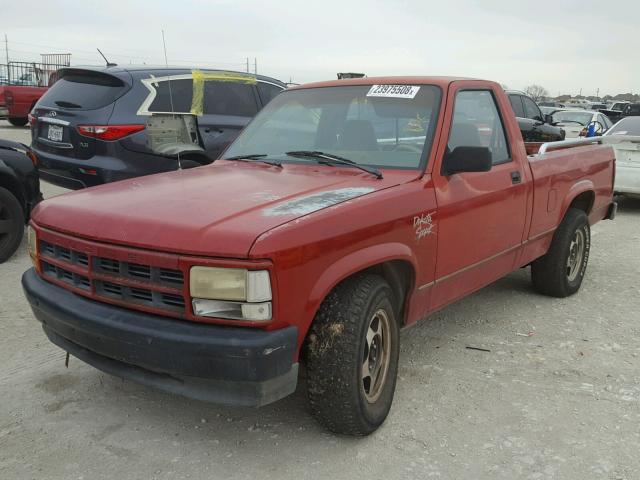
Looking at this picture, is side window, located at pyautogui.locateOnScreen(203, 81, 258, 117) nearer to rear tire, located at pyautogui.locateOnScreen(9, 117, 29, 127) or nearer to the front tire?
the front tire

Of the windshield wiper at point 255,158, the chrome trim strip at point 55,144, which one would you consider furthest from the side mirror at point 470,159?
the chrome trim strip at point 55,144

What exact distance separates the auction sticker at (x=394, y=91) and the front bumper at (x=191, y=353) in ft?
6.14

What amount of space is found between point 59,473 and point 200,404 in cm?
81

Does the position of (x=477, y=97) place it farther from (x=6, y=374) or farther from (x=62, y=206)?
(x=6, y=374)

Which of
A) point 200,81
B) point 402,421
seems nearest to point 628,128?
point 200,81

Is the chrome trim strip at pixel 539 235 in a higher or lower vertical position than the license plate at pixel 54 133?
lower

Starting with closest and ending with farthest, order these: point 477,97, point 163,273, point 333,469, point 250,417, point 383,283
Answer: point 163,273 < point 333,469 < point 383,283 < point 250,417 < point 477,97

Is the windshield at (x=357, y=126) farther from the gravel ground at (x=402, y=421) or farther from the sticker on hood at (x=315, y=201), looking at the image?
the gravel ground at (x=402, y=421)

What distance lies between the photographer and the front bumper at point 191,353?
7.91ft

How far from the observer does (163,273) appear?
8.34 ft

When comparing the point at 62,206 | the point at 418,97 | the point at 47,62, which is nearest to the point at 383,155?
the point at 418,97

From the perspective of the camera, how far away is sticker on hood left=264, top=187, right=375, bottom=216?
271 centimetres

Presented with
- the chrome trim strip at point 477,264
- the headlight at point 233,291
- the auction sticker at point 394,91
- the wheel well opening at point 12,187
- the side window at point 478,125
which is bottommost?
the chrome trim strip at point 477,264

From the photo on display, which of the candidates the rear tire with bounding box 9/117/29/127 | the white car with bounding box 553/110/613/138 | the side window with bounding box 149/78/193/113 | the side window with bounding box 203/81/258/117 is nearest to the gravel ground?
the side window with bounding box 149/78/193/113
